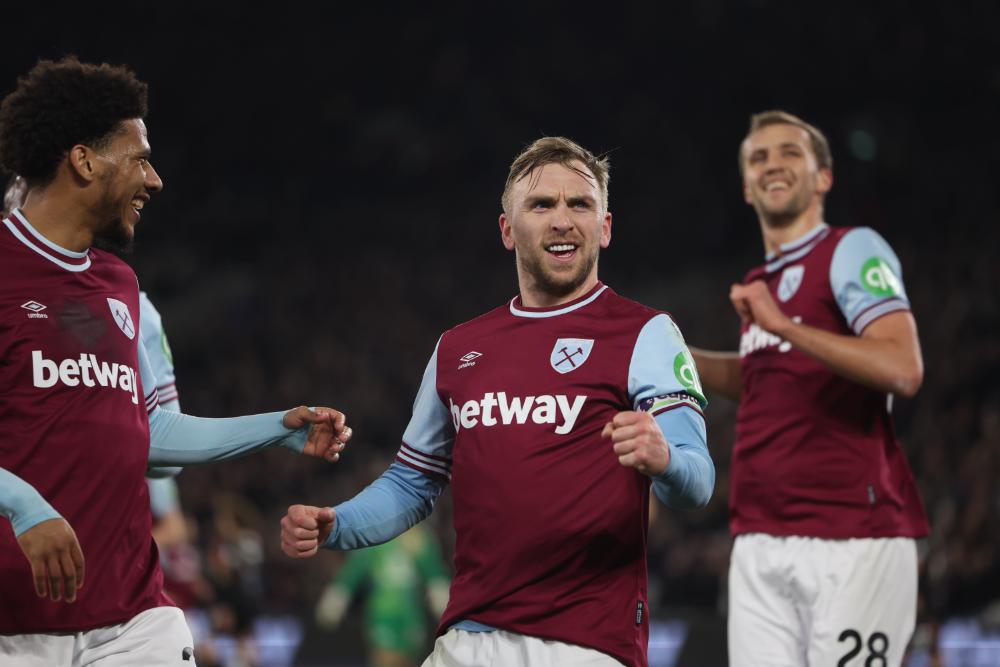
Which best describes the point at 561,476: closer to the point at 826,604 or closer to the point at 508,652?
the point at 508,652

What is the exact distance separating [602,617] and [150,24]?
16.8 metres

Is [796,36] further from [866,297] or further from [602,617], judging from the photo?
[602,617]

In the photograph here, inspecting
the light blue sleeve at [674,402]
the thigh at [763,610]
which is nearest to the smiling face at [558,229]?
the light blue sleeve at [674,402]

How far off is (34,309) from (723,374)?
107 inches

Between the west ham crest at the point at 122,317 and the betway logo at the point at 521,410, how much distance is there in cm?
95

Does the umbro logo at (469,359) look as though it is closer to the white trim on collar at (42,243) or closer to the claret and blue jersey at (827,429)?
the white trim on collar at (42,243)

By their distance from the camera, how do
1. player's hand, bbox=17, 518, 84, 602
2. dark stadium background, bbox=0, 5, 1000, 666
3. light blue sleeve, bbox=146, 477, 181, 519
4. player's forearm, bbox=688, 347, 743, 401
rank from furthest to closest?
dark stadium background, bbox=0, 5, 1000, 666, light blue sleeve, bbox=146, 477, 181, 519, player's forearm, bbox=688, 347, 743, 401, player's hand, bbox=17, 518, 84, 602

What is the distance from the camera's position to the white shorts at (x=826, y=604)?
413cm

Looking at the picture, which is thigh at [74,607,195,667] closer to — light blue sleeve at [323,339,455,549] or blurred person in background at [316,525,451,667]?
light blue sleeve at [323,339,455,549]

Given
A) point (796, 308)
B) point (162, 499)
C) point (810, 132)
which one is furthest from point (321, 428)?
point (162, 499)

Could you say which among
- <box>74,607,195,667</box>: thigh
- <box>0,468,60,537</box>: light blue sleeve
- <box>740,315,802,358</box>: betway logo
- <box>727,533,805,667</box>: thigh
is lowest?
<box>727,533,805,667</box>: thigh

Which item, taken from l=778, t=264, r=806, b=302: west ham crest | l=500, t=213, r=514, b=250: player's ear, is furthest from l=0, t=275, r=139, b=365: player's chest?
l=778, t=264, r=806, b=302: west ham crest

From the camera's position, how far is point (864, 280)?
433 cm

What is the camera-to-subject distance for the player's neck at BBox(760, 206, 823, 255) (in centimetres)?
475
